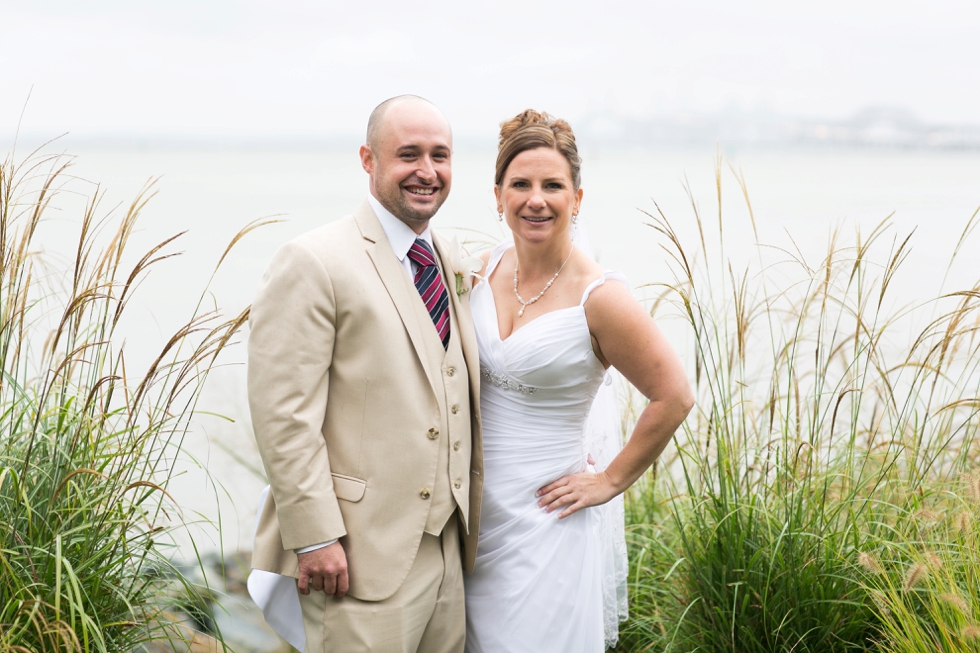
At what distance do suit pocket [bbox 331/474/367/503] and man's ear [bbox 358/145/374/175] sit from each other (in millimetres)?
938

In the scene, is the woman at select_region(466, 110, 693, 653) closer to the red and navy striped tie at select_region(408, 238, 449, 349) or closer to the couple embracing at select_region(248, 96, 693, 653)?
the couple embracing at select_region(248, 96, 693, 653)

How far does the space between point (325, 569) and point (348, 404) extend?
0.45 m

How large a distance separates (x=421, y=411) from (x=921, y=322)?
118 inches

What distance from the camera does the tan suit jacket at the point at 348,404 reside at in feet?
7.36

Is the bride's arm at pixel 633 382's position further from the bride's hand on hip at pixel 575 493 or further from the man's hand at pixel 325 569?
the man's hand at pixel 325 569

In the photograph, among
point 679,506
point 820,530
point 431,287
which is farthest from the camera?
point 679,506

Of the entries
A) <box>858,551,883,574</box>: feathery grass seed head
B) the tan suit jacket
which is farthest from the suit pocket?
<box>858,551,883,574</box>: feathery grass seed head

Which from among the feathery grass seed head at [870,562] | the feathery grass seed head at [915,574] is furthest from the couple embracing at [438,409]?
the feathery grass seed head at [915,574]

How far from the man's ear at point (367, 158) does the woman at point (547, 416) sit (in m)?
0.45

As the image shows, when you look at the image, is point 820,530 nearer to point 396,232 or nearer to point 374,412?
point 374,412

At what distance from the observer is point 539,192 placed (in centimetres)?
268

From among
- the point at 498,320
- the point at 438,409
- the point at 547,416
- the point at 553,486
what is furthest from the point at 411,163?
the point at 553,486

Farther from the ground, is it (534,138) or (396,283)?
(534,138)

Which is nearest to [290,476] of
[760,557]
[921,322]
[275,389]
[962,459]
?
[275,389]
